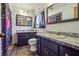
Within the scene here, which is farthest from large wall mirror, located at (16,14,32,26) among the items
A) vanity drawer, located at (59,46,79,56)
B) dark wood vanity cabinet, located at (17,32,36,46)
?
vanity drawer, located at (59,46,79,56)

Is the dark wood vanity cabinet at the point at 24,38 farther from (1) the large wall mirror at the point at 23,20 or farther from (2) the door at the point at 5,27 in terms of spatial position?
(2) the door at the point at 5,27

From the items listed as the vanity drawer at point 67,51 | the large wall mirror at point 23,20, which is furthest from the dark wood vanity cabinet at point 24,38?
the vanity drawer at point 67,51

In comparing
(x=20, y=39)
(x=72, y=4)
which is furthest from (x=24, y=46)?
(x=72, y=4)

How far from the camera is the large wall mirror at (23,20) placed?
4.47 ft

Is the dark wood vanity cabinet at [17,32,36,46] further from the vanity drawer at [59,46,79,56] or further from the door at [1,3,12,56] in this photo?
the vanity drawer at [59,46,79,56]

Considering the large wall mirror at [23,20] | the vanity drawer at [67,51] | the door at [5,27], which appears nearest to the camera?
the vanity drawer at [67,51]

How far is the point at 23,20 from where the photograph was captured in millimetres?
1382

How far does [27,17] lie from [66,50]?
68 centimetres

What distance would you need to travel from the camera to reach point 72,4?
1.36 meters

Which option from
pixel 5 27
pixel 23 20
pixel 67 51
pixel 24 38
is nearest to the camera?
pixel 67 51

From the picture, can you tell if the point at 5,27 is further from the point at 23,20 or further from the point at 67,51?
the point at 67,51

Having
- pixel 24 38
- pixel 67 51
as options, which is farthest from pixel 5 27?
pixel 67 51

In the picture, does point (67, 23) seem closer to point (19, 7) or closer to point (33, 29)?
point (33, 29)

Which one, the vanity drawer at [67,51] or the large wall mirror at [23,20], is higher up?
the large wall mirror at [23,20]
